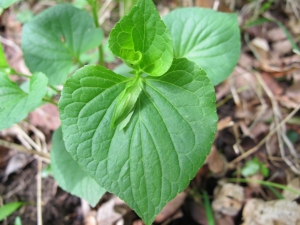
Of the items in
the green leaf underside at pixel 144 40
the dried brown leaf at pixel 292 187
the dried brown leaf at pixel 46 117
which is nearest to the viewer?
the green leaf underside at pixel 144 40

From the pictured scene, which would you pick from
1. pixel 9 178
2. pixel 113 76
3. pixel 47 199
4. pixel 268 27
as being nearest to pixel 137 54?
pixel 113 76

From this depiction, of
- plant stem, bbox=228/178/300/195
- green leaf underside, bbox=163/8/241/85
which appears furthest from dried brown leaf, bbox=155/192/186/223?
green leaf underside, bbox=163/8/241/85

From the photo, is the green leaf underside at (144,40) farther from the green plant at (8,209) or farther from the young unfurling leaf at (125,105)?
the green plant at (8,209)

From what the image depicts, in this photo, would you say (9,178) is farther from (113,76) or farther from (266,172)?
(266,172)

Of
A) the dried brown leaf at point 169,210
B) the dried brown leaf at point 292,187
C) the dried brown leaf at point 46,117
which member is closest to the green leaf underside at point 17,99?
the dried brown leaf at point 46,117

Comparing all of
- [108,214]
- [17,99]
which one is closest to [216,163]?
[108,214]
